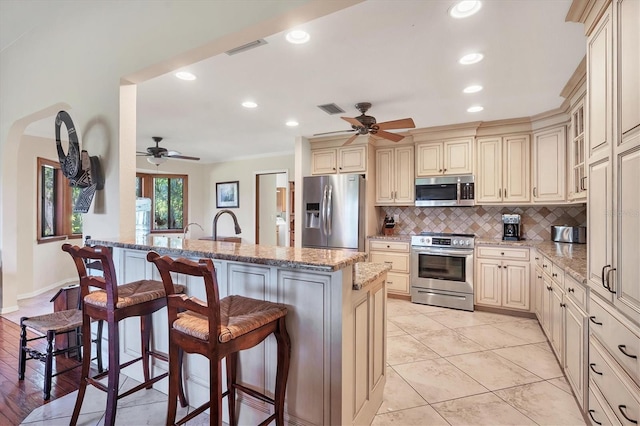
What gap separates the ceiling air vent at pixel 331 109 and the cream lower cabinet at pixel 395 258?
199cm

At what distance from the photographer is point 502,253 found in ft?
13.0

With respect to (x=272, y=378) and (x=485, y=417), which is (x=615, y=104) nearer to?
(x=485, y=417)

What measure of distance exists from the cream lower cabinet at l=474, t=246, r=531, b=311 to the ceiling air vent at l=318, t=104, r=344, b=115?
8.15 ft

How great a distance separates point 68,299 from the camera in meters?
2.79

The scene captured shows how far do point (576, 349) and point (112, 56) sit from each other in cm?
378

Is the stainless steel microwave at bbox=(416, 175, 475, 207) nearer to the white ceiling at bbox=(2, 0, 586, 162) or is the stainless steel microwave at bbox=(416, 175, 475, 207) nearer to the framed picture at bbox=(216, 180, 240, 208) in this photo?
the white ceiling at bbox=(2, 0, 586, 162)

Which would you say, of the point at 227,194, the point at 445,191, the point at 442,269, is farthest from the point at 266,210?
the point at 442,269

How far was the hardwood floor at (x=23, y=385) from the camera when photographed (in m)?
1.98

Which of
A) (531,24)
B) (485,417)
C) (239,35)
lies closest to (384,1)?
(239,35)

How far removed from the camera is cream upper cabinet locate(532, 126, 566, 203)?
3.70 m

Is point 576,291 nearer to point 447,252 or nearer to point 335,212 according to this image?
point 447,252

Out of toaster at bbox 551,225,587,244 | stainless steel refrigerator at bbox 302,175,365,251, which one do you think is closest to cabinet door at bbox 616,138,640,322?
toaster at bbox 551,225,587,244

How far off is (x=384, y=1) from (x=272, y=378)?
217cm

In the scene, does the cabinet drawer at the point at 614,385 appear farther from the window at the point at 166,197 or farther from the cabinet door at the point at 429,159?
the window at the point at 166,197
